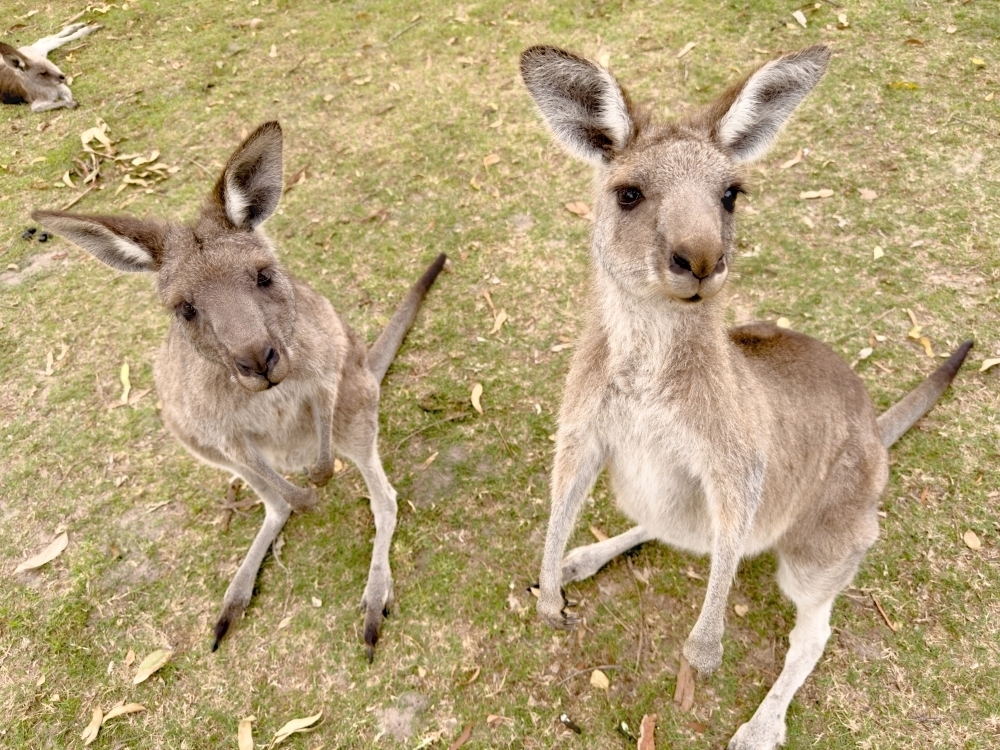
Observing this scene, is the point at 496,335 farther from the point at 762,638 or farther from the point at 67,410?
the point at 67,410

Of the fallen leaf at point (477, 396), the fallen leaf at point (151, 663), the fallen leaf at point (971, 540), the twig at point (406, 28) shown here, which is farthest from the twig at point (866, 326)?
the twig at point (406, 28)

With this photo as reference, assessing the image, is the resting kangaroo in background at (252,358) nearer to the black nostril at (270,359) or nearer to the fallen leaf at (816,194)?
the black nostril at (270,359)

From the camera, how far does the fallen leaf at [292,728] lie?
2561 mm

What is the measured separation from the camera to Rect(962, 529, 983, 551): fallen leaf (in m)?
2.76

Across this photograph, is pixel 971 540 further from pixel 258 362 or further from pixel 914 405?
pixel 258 362

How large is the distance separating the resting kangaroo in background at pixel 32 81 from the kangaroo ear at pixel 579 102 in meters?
5.88

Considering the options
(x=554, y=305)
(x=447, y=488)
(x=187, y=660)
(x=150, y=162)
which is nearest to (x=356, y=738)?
(x=187, y=660)

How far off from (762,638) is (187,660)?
95.4 inches

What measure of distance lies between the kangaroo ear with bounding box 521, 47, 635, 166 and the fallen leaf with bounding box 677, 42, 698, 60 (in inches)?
143

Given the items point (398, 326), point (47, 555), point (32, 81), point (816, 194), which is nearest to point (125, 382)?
point (47, 555)

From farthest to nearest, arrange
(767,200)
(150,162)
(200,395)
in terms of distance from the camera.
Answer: (150,162), (767,200), (200,395)

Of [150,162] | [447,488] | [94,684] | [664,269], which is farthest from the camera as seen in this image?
[150,162]

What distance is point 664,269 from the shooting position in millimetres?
1737

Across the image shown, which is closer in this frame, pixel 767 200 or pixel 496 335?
pixel 496 335
